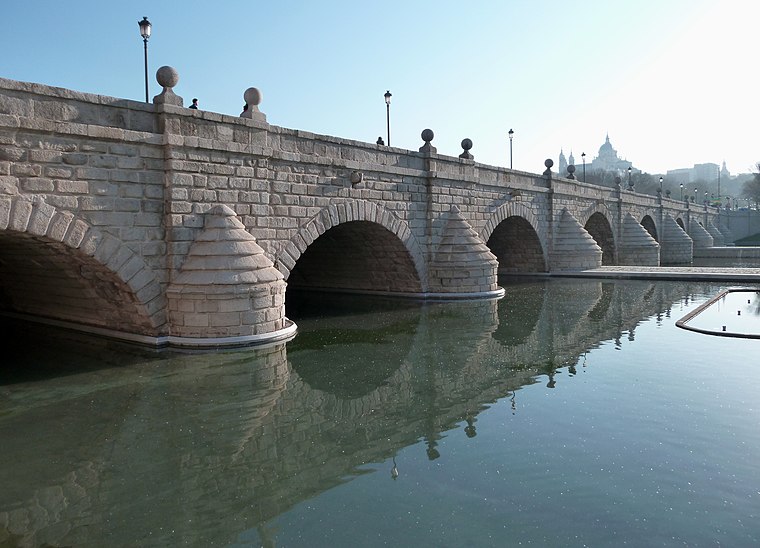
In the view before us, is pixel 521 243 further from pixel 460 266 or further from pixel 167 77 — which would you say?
pixel 167 77

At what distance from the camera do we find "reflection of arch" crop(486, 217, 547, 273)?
81.3ft

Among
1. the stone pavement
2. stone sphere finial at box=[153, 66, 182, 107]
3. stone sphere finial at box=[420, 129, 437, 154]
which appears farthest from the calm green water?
the stone pavement

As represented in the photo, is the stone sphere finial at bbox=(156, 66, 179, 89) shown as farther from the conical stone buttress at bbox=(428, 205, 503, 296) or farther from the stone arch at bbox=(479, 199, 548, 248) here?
the stone arch at bbox=(479, 199, 548, 248)

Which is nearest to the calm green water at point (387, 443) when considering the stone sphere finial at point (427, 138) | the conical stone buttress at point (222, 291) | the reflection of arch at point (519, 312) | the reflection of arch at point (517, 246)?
the reflection of arch at point (519, 312)

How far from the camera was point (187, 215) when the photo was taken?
1092cm

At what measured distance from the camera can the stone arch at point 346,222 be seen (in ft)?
42.9

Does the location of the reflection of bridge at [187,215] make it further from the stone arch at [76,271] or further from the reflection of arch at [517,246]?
the reflection of arch at [517,246]

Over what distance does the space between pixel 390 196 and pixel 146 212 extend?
714 cm

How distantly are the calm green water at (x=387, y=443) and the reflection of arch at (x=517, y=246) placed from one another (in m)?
13.9

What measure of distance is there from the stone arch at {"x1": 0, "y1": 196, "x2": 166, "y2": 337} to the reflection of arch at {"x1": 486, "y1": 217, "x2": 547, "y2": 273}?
55.1 ft

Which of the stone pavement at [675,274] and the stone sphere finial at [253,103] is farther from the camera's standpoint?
the stone pavement at [675,274]

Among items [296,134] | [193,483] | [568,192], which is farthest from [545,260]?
[193,483]

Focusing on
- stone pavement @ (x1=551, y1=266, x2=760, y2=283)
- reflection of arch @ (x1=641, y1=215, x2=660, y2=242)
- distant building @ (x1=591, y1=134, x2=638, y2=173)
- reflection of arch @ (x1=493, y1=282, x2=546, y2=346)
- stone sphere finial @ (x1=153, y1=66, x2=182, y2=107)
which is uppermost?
distant building @ (x1=591, y1=134, x2=638, y2=173)

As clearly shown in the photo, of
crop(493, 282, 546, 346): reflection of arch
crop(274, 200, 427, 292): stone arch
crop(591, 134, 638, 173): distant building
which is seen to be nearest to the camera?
crop(493, 282, 546, 346): reflection of arch
